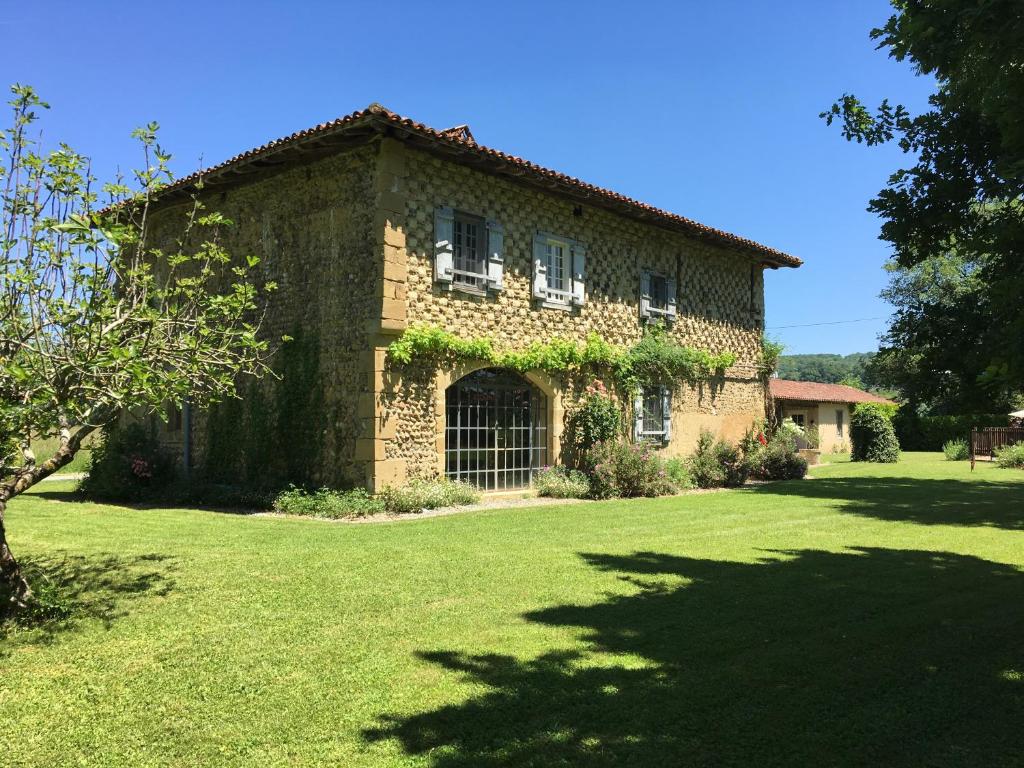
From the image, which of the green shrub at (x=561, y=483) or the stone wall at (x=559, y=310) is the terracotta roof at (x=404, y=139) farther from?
the green shrub at (x=561, y=483)

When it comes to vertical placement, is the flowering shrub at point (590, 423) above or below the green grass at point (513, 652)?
above

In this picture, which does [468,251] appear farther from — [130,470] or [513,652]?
[513,652]

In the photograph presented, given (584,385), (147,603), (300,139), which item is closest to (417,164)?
(300,139)

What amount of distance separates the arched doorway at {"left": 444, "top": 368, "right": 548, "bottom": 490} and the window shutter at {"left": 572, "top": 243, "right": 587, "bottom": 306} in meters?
2.15

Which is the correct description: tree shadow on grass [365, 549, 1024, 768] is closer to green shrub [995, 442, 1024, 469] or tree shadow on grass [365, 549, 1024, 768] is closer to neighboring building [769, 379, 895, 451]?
green shrub [995, 442, 1024, 469]

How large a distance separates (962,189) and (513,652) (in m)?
5.87

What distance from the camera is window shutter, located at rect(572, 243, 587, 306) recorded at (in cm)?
1459

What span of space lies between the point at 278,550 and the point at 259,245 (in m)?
7.40

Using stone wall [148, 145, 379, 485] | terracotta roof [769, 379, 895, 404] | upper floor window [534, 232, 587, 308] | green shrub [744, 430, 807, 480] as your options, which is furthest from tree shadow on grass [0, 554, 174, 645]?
terracotta roof [769, 379, 895, 404]

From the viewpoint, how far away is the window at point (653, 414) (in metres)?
15.8

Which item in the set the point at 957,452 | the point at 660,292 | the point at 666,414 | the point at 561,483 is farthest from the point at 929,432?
the point at 561,483

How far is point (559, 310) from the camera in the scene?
14.2 metres

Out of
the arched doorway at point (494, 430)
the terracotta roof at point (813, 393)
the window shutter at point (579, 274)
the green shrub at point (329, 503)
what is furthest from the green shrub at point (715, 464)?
the terracotta roof at point (813, 393)

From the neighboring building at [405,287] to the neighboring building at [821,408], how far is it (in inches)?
763
